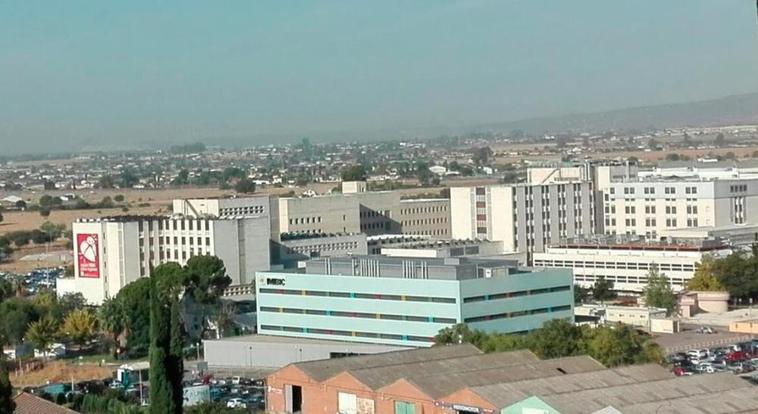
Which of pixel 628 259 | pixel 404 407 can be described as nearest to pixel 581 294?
pixel 628 259

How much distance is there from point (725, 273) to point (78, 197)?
6222 cm

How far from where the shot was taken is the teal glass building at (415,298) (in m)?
30.0

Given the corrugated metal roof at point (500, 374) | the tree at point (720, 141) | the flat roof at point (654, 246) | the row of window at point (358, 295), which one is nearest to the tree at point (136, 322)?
the row of window at point (358, 295)

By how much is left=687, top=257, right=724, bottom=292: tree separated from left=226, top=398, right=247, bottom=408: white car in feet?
50.1

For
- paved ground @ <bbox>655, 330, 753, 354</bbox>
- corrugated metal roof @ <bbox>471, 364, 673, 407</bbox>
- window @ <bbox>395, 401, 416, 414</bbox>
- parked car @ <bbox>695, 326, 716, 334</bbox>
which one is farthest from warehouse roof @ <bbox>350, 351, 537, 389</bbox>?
parked car @ <bbox>695, 326, 716, 334</bbox>

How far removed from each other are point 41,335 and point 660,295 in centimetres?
1457

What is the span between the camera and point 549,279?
102ft

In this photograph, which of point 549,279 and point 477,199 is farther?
point 477,199

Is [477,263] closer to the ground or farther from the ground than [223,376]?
farther from the ground

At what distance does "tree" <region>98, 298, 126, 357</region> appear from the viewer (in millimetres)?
35469

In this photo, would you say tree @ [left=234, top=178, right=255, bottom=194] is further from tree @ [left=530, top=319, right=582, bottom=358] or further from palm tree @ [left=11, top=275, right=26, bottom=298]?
tree @ [left=530, top=319, right=582, bottom=358]

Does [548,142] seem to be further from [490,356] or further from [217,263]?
[490,356]

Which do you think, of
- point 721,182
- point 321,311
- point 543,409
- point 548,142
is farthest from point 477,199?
point 548,142

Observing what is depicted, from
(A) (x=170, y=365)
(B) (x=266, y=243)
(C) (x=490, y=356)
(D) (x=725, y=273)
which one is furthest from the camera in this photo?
(B) (x=266, y=243)
